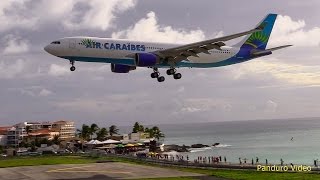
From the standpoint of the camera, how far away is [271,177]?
44031mm

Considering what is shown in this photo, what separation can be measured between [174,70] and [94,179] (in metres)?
17.2

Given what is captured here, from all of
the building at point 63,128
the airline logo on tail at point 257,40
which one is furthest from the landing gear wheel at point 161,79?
the building at point 63,128

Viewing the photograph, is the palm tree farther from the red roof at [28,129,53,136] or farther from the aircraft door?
the aircraft door

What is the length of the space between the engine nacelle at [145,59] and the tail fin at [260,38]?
17143 millimetres

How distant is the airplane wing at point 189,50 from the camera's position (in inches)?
1837

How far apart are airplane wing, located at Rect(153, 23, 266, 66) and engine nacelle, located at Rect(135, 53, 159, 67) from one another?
3.66 feet

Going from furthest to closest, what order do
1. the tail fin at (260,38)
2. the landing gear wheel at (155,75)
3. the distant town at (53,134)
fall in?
the distant town at (53,134) < the tail fin at (260,38) < the landing gear wheel at (155,75)

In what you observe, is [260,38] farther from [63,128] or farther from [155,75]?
[63,128]

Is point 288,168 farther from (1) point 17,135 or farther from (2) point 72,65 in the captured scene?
(1) point 17,135

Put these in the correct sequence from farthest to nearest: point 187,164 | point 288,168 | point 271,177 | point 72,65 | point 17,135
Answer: point 17,135, point 187,164, point 288,168, point 72,65, point 271,177

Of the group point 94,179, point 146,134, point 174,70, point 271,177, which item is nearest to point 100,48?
point 174,70

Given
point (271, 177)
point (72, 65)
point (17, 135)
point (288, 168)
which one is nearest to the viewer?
point (271, 177)

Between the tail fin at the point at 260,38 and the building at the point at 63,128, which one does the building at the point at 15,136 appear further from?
the tail fin at the point at 260,38

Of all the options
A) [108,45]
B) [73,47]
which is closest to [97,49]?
[108,45]
